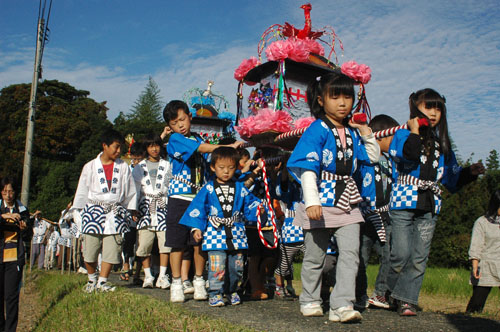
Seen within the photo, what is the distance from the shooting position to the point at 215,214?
4.77 m

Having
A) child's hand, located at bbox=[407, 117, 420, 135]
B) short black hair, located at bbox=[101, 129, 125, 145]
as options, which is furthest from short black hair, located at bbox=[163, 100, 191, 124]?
child's hand, located at bbox=[407, 117, 420, 135]

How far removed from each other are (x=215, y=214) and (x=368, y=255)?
5.13 feet

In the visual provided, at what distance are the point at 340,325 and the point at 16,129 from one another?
36345 mm

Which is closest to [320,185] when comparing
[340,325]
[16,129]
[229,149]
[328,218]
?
[328,218]

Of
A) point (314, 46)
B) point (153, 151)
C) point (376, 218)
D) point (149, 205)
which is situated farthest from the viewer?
point (153, 151)

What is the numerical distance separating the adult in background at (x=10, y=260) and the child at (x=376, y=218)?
382 centimetres

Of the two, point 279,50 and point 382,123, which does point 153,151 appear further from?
point 382,123

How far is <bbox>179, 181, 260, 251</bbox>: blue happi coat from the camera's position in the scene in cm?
466

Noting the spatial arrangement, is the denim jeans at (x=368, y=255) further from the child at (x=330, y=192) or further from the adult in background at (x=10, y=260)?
the adult in background at (x=10, y=260)

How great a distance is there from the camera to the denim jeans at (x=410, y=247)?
3.88 m

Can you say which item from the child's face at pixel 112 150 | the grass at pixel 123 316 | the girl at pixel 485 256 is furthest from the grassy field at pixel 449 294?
the child's face at pixel 112 150

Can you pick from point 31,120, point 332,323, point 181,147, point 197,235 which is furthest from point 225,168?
point 31,120

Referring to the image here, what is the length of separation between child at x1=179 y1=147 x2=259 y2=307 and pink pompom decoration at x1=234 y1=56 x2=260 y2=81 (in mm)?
1858

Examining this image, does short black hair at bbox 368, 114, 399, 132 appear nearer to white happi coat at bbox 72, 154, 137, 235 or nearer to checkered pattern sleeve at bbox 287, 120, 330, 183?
checkered pattern sleeve at bbox 287, 120, 330, 183
